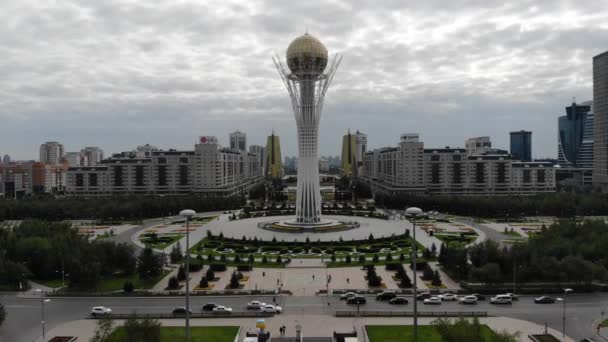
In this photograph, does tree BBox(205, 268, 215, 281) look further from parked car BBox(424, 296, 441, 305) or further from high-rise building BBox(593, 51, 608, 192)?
high-rise building BBox(593, 51, 608, 192)

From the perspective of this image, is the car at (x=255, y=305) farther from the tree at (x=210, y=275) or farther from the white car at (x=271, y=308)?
the tree at (x=210, y=275)

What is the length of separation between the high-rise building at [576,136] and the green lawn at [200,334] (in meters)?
141

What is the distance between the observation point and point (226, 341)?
2281cm

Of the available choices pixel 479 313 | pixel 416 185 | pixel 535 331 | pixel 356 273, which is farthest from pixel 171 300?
pixel 416 185

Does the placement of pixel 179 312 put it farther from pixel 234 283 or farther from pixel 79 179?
pixel 79 179

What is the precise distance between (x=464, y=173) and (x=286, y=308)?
77.0 metres

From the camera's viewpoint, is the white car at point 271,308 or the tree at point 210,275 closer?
the white car at point 271,308

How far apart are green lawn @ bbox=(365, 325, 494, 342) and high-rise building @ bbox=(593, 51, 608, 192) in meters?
93.3

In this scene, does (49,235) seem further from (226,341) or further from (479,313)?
(479,313)

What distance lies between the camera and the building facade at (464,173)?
315ft

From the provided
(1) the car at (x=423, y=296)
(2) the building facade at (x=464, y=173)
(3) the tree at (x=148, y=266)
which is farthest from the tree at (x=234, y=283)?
(2) the building facade at (x=464, y=173)

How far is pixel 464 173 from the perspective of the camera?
316 ft

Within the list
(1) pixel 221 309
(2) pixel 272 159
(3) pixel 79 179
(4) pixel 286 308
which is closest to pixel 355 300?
(4) pixel 286 308

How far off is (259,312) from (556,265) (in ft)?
67.4
